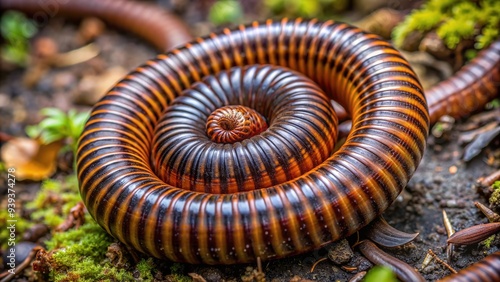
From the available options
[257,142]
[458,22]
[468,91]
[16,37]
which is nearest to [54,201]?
[257,142]

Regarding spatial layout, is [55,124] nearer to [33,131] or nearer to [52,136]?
[52,136]

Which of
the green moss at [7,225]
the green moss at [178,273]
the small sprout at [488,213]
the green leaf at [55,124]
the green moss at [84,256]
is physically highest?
the small sprout at [488,213]

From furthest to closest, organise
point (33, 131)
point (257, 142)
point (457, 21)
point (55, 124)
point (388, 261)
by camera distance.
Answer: point (33, 131)
point (457, 21)
point (55, 124)
point (257, 142)
point (388, 261)

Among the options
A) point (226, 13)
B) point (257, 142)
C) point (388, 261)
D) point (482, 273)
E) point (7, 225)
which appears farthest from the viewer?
point (226, 13)

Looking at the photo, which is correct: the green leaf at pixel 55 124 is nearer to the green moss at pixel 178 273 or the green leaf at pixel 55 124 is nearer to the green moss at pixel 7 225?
the green moss at pixel 7 225

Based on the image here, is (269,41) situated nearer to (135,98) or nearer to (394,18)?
(135,98)

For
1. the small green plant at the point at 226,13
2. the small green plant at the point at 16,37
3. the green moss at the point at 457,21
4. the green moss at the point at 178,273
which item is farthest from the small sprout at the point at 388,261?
the small green plant at the point at 16,37
